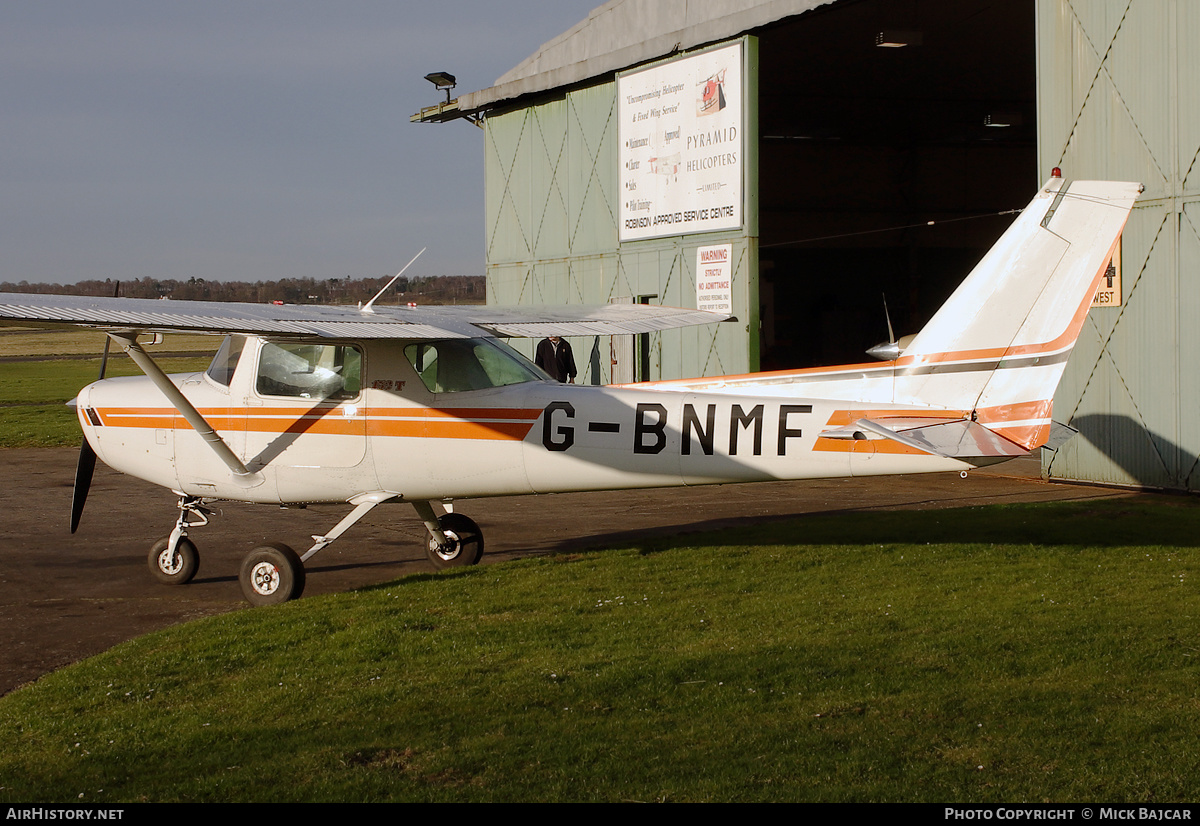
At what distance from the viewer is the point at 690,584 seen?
8844mm

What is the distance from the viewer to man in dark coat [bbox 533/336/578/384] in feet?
72.0

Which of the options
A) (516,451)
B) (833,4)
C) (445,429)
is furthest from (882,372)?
(833,4)

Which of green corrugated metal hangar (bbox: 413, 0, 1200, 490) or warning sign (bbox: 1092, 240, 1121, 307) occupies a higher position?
green corrugated metal hangar (bbox: 413, 0, 1200, 490)

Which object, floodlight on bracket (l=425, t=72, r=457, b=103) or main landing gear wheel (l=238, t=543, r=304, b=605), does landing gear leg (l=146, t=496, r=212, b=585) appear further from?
floodlight on bracket (l=425, t=72, r=457, b=103)

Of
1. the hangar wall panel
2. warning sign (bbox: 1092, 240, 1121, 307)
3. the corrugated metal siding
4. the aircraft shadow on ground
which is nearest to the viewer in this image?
the aircraft shadow on ground

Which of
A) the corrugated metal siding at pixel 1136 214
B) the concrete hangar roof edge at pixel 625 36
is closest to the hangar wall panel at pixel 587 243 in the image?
the concrete hangar roof edge at pixel 625 36

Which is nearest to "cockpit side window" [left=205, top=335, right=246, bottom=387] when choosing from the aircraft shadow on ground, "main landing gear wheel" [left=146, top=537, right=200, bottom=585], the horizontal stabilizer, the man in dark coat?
"main landing gear wheel" [left=146, top=537, right=200, bottom=585]

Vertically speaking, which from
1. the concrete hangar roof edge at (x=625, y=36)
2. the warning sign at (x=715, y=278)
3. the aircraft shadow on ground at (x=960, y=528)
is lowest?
the aircraft shadow on ground at (x=960, y=528)

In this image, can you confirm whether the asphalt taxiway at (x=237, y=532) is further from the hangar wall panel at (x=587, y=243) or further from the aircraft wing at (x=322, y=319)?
the hangar wall panel at (x=587, y=243)

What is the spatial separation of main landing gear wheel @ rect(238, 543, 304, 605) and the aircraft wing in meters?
1.95

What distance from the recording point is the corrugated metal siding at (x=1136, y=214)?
13.4 metres

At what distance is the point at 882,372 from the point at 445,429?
3.55 m

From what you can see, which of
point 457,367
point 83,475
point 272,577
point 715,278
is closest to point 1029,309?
Result: point 457,367

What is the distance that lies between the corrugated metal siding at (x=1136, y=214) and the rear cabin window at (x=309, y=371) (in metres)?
10.3
